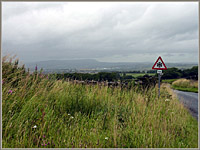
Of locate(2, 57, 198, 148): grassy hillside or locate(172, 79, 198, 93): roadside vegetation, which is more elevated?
locate(2, 57, 198, 148): grassy hillside

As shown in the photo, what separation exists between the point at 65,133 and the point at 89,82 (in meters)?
4.71

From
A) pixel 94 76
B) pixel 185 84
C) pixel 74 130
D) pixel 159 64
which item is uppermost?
pixel 159 64

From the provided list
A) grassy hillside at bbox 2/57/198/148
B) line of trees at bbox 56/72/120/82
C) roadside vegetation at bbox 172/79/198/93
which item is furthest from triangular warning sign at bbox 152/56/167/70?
roadside vegetation at bbox 172/79/198/93

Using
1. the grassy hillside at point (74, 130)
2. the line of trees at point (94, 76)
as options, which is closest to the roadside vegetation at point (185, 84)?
the line of trees at point (94, 76)

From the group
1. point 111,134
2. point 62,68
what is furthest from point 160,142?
point 62,68

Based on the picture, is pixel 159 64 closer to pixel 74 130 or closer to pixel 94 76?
pixel 94 76

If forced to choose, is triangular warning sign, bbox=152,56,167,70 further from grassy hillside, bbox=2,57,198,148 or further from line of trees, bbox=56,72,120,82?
line of trees, bbox=56,72,120,82

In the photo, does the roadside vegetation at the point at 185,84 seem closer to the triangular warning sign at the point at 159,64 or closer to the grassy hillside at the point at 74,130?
the triangular warning sign at the point at 159,64

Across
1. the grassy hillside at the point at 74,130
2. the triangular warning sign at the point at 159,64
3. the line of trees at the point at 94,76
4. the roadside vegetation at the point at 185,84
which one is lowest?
the roadside vegetation at the point at 185,84

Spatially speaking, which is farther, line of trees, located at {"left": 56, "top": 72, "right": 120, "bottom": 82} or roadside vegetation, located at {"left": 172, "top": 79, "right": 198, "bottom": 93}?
roadside vegetation, located at {"left": 172, "top": 79, "right": 198, "bottom": 93}

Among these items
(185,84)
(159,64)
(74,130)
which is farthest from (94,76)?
(185,84)

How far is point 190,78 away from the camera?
20641 mm

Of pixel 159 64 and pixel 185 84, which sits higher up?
pixel 159 64

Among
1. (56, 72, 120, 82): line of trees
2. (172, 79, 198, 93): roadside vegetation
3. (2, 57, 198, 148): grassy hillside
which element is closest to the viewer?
(2, 57, 198, 148): grassy hillside
